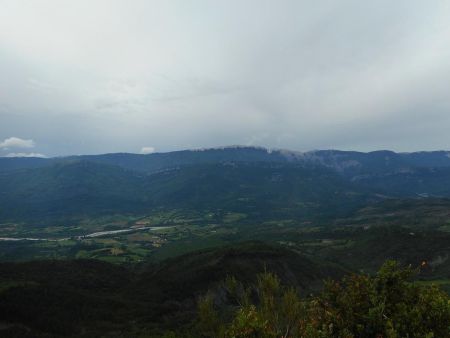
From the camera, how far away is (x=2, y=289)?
15300 centimetres

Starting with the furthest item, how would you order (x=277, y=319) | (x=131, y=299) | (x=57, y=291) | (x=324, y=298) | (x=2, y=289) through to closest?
(x=131, y=299) < (x=57, y=291) < (x=2, y=289) < (x=277, y=319) < (x=324, y=298)

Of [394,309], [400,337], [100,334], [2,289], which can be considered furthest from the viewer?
[2,289]

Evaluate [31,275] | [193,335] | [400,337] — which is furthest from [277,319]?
[31,275]

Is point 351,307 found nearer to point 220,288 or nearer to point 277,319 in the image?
point 277,319

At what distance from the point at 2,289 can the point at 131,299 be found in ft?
162

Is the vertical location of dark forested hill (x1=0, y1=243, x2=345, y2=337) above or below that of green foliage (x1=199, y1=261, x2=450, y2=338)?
below

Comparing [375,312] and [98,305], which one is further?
[98,305]

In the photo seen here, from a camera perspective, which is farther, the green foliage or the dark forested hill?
the dark forested hill

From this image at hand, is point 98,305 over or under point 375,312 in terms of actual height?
under

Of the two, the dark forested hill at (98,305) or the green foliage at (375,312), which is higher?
the green foliage at (375,312)

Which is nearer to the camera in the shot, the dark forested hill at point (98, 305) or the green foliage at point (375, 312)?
the green foliage at point (375, 312)

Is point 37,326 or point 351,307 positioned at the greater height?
point 351,307

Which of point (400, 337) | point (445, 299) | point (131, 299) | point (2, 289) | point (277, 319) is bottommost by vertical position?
point (131, 299)

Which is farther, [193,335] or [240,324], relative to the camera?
[193,335]
